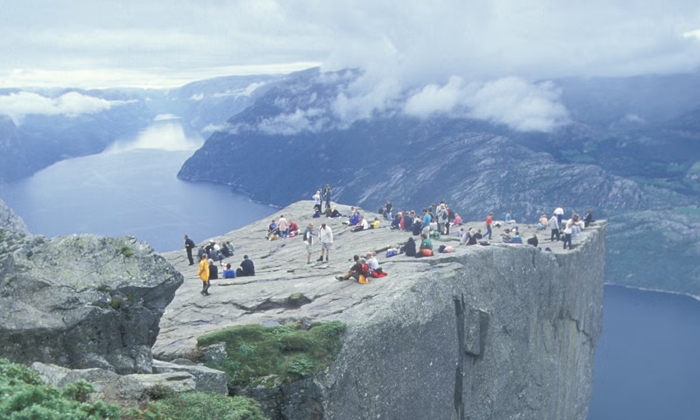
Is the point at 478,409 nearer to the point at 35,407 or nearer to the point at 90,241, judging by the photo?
the point at 90,241

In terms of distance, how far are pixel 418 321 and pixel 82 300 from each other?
12844 mm

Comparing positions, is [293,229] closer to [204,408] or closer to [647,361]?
[204,408]

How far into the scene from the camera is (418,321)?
23.8 meters

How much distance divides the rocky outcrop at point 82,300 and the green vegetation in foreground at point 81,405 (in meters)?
3.30

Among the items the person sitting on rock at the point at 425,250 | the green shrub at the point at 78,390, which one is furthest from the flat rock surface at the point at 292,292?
the green shrub at the point at 78,390

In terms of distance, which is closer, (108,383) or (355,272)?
(108,383)

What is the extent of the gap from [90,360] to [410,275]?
1439 centimetres

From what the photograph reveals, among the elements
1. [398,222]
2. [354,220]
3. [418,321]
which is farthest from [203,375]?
[354,220]

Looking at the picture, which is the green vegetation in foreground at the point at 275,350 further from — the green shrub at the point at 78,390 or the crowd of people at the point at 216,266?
the crowd of people at the point at 216,266

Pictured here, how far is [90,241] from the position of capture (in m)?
18.6

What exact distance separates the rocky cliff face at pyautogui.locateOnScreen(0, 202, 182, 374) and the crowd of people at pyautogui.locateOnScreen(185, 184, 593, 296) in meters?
9.44

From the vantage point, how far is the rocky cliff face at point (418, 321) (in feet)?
68.7

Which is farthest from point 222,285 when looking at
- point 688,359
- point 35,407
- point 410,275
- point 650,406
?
point 688,359

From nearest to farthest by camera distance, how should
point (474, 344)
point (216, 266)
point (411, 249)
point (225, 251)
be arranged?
point (474, 344)
point (411, 249)
point (216, 266)
point (225, 251)
